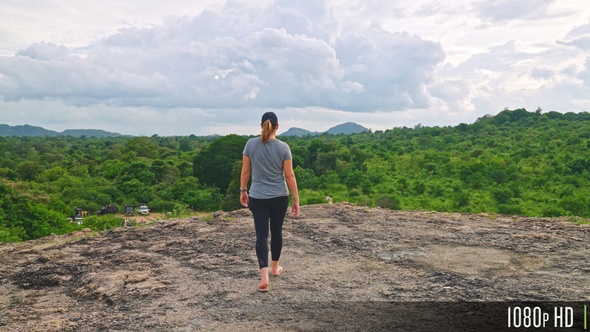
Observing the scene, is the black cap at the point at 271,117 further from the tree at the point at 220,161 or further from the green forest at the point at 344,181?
the tree at the point at 220,161

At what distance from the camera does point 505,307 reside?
3967mm

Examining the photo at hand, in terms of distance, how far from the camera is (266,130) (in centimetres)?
462

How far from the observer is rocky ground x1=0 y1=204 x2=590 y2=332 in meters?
3.95

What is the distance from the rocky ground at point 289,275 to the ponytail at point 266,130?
1496mm

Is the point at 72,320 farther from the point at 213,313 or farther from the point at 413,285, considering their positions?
the point at 413,285

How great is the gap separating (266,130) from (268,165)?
1.16 ft

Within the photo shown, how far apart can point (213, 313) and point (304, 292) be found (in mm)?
948

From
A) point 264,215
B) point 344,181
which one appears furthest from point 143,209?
point 264,215

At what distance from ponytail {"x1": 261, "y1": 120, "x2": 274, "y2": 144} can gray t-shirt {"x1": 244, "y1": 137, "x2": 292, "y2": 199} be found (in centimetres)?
6

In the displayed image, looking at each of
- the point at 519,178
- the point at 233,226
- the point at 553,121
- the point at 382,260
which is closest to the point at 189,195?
the point at 519,178

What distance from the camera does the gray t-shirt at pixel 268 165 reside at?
4676mm

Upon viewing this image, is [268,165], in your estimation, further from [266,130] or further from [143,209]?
[143,209]

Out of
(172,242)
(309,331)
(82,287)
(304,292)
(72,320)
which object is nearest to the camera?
(309,331)

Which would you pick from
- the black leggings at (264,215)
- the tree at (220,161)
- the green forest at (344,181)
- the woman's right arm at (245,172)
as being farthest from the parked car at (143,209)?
the black leggings at (264,215)
